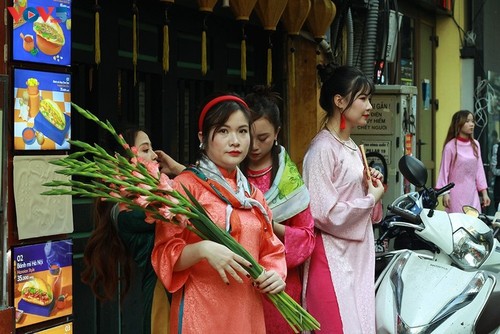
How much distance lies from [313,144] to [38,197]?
1421mm

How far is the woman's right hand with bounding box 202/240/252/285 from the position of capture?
10.1 feet

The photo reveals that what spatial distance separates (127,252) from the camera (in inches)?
145

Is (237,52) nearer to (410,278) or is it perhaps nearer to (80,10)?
(80,10)

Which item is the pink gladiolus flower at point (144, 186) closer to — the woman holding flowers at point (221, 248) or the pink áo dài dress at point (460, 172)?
the woman holding flowers at point (221, 248)

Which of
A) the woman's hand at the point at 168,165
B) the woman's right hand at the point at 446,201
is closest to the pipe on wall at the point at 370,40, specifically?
the woman's right hand at the point at 446,201

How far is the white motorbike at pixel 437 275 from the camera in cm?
426

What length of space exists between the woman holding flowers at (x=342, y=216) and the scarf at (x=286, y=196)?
0.20 metres

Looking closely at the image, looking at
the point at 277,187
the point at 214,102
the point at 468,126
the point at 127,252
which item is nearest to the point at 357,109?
the point at 277,187

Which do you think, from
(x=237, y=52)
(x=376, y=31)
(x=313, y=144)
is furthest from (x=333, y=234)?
(x=376, y=31)

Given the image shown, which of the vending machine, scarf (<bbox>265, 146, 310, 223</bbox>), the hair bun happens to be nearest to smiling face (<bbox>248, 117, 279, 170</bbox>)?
scarf (<bbox>265, 146, 310, 223</bbox>)

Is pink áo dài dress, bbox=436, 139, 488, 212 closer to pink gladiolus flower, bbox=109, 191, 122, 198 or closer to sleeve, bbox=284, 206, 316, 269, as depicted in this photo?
sleeve, bbox=284, 206, 316, 269

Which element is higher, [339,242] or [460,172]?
[460,172]

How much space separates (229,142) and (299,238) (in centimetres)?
82

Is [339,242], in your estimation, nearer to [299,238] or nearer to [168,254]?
[299,238]
